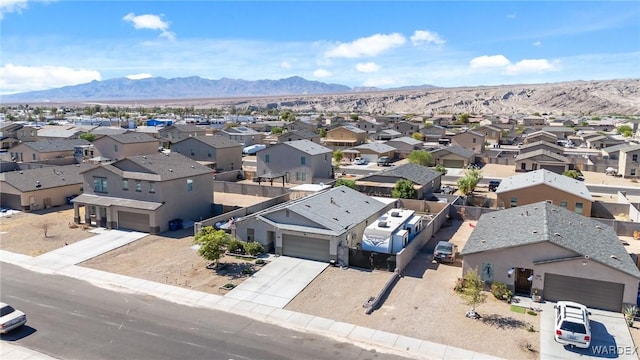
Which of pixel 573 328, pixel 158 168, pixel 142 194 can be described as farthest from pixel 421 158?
pixel 573 328

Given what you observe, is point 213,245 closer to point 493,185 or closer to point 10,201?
point 10,201

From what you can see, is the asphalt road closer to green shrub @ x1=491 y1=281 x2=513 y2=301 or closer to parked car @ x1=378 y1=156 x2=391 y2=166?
green shrub @ x1=491 y1=281 x2=513 y2=301

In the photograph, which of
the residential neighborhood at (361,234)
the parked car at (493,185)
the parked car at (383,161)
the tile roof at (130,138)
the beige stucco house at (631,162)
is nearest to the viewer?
the residential neighborhood at (361,234)

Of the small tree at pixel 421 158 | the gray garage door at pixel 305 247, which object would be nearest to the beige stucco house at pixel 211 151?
the small tree at pixel 421 158

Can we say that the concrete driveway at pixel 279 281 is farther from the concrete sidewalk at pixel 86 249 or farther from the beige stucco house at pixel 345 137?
the beige stucco house at pixel 345 137

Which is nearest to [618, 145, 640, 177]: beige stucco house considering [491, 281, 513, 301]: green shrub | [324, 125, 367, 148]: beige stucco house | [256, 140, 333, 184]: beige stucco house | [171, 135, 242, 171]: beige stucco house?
[256, 140, 333, 184]: beige stucco house
